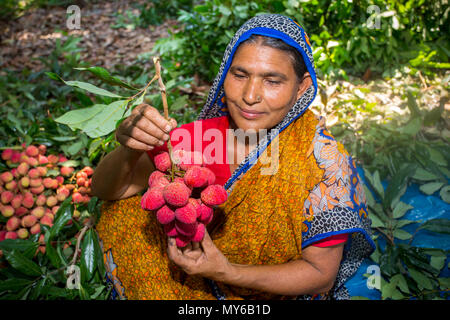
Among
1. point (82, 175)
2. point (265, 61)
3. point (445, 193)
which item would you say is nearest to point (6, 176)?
point (82, 175)

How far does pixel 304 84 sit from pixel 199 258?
766 millimetres

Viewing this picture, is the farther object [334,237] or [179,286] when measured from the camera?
[179,286]

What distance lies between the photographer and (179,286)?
135 centimetres

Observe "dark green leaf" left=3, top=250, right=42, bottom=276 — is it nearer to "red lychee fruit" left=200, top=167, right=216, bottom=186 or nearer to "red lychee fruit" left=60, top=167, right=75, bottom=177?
"red lychee fruit" left=60, top=167, right=75, bottom=177

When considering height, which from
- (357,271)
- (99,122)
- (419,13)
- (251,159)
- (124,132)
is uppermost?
(419,13)

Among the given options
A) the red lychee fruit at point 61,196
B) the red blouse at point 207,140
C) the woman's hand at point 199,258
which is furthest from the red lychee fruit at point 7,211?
the woman's hand at point 199,258

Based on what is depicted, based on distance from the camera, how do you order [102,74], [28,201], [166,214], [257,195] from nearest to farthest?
[102,74] → [166,214] → [257,195] → [28,201]

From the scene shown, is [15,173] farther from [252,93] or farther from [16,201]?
[252,93]

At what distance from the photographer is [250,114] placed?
1.18 meters

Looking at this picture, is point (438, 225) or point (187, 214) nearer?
point (187, 214)

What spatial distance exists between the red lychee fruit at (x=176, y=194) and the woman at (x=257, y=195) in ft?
1.02

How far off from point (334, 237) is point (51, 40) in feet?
13.8
